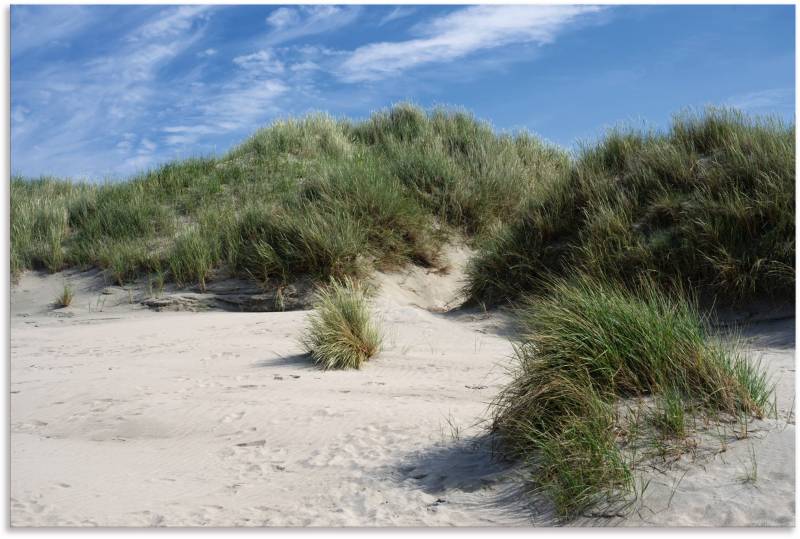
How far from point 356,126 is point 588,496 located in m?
15.9

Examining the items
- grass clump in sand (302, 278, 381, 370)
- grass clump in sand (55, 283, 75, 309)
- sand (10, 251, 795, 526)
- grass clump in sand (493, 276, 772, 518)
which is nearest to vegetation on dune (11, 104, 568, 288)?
grass clump in sand (55, 283, 75, 309)

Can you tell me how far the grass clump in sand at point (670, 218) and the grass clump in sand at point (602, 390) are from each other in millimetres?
3836

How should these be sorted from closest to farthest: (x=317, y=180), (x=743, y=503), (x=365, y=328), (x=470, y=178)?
(x=743, y=503) → (x=365, y=328) → (x=317, y=180) → (x=470, y=178)

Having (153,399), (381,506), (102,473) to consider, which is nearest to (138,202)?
(153,399)

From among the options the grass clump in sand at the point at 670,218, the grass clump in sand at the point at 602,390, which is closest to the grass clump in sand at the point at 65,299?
the grass clump in sand at the point at 670,218

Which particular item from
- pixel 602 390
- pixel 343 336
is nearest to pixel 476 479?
pixel 602 390

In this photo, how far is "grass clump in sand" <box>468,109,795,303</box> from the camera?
7.81m

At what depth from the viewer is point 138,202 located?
13688 millimetres

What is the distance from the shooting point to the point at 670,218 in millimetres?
8797

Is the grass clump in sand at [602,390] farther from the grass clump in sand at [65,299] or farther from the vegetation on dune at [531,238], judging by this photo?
the grass clump in sand at [65,299]

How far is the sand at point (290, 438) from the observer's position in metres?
3.42

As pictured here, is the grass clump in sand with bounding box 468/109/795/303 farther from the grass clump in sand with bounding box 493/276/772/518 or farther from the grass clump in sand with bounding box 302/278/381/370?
the grass clump in sand with bounding box 493/276/772/518

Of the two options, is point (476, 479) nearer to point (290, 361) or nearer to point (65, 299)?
point (290, 361)

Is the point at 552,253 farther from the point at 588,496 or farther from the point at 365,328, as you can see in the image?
the point at 588,496
